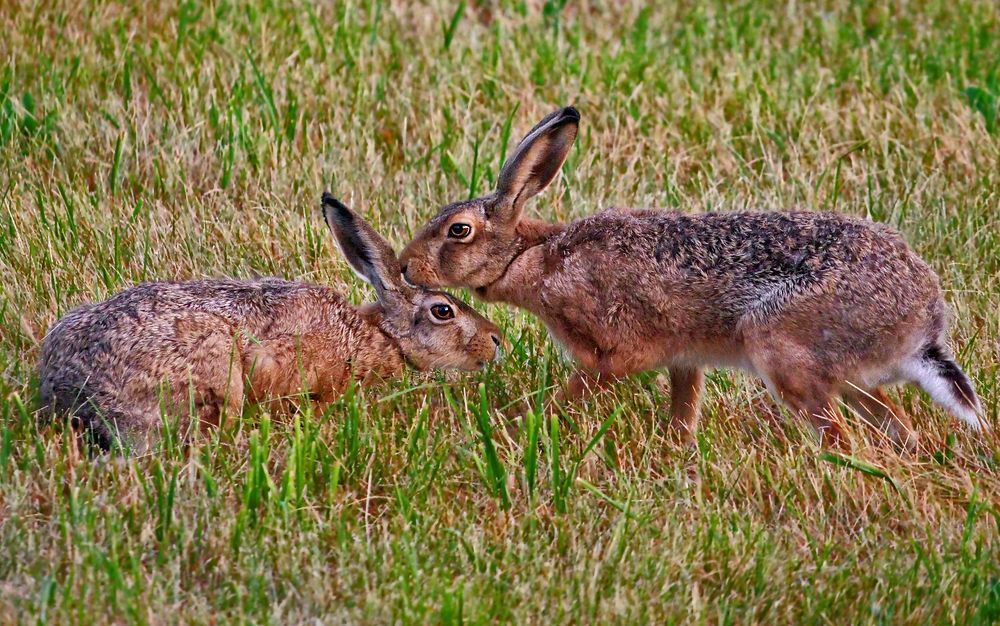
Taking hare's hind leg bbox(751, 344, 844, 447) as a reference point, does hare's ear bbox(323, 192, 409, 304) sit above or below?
above

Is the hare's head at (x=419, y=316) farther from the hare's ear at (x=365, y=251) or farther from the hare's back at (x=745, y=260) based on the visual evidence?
the hare's back at (x=745, y=260)

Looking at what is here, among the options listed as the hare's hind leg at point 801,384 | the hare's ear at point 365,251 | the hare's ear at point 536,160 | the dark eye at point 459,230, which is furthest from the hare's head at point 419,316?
the hare's hind leg at point 801,384

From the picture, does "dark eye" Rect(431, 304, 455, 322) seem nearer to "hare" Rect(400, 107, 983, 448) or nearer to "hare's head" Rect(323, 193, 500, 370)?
"hare's head" Rect(323, 193, 500, 370)

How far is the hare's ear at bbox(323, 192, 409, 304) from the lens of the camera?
5992mm

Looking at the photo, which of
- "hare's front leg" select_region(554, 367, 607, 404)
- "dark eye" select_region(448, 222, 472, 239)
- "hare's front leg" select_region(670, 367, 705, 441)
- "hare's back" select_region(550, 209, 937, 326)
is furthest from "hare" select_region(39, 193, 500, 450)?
"hare's front leg" select_region(670, 367, 705, 441)

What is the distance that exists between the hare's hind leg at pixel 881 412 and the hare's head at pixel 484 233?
4.70 ft

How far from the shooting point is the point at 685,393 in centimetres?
577

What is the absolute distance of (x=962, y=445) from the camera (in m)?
5.44

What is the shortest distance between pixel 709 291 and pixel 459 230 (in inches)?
43.5

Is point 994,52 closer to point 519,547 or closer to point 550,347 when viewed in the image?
point 550,347

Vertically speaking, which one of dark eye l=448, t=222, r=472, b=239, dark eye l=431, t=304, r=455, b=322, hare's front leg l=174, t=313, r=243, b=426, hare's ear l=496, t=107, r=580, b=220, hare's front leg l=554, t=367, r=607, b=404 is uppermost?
hare's ear l=496, t=107, r=580, b=220

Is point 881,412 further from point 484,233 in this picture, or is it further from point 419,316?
point 419,316

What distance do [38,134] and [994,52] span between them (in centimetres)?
541

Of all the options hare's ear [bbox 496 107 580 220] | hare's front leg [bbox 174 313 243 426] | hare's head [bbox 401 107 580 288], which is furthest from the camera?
hare's head [bbox 401 107 580 288]
